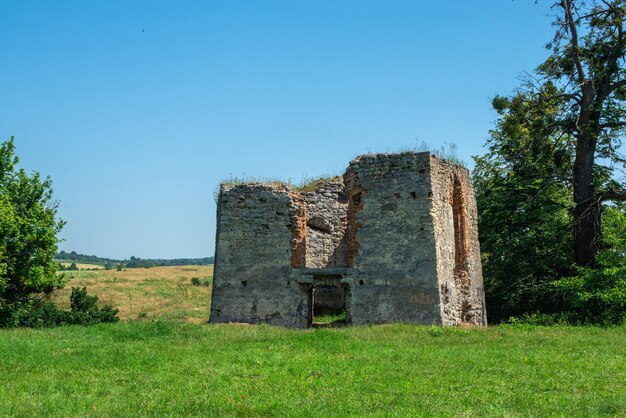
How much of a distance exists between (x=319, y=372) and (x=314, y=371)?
0.12 meters

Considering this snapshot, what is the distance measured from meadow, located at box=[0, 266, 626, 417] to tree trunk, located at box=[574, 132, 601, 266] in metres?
4.50

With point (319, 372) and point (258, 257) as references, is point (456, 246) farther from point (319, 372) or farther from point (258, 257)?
point (319, 372)

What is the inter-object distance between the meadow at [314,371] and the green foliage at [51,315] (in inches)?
129

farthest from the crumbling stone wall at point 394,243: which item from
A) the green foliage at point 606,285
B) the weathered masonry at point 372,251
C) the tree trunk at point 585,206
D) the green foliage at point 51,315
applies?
the green foliage at point 51,315

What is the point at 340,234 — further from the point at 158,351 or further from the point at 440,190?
the point at 158,351

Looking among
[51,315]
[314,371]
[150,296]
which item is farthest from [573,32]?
[150,296]

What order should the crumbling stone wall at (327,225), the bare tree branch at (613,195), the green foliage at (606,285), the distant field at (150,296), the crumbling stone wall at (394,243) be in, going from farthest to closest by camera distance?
the distant field at (150,296), the crumbling stone wall at (327,225), the bare tree branch at (613,195), the green foliage at (606,285), the crumbling stone wall at (394,243)

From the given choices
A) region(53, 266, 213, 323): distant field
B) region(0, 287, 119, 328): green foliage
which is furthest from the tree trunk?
region(0, 287, 119, 328): green foliage

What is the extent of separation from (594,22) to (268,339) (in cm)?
1417

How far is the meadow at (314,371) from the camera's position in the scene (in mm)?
7469

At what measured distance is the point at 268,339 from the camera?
1347 centimetres

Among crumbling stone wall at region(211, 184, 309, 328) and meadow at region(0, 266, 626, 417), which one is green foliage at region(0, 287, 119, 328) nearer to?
meadow at region(0, 266, 626, 417)

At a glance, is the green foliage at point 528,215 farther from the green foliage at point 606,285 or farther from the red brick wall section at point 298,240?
the red brick wall section at point 298,240

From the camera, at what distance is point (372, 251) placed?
15961 mm
